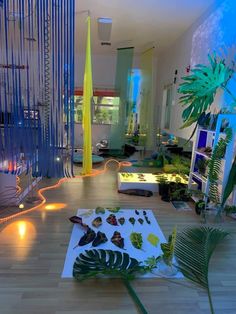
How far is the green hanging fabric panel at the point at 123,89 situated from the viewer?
581 cm

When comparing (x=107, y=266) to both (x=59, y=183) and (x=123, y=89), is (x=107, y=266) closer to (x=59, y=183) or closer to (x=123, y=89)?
(x=59, y=183)

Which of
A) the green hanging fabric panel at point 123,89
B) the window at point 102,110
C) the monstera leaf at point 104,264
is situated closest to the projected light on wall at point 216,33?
the green hanging fabric panel at point 123,89

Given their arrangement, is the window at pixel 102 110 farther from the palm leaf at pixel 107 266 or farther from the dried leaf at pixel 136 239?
the palm leaf at pixel 107 266

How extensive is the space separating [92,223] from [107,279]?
861mm

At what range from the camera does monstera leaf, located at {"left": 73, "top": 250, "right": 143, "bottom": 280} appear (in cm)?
171

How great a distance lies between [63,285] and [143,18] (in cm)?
474

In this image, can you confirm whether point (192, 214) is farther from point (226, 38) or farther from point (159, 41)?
point (159, 41)

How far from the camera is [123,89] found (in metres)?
5.94

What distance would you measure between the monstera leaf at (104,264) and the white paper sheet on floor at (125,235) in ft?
0.31

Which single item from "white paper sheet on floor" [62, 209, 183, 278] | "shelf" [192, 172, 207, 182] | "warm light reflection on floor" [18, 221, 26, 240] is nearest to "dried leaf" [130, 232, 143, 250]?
"white paper sheet on floor" [62, 209, 183, 278]

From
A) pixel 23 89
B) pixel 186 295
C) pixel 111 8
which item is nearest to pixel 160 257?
pixel 186 295

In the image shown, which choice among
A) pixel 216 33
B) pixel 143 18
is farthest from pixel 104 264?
pixel 143 18

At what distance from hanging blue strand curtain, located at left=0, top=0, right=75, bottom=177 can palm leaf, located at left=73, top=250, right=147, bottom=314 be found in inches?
53.3

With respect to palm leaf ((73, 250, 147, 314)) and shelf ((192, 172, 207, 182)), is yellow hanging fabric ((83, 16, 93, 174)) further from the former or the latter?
palm leaf ((73, 250, 147, 314))
